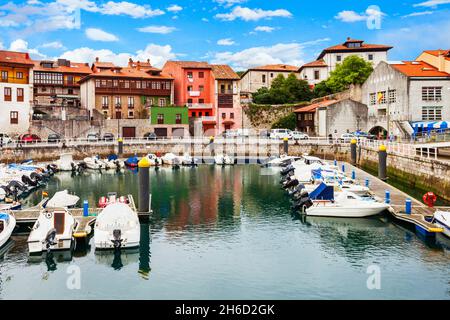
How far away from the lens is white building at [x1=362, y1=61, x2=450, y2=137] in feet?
217

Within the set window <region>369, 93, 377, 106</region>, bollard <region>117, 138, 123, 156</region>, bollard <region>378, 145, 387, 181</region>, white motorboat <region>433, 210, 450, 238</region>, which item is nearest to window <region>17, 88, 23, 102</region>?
bollard <region>117, 138, 123, 156</region>

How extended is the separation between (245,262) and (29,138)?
54.3 metres

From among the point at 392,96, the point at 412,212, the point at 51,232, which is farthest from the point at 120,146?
the point at 412,212

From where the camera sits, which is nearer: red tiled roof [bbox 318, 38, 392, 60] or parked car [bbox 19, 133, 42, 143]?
parked car [bbox 19, 133, 42, 143]

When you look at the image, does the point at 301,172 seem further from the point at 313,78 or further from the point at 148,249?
the point at 313,78

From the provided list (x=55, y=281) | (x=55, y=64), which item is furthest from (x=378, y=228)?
(x=55, y=64)

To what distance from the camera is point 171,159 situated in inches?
2655

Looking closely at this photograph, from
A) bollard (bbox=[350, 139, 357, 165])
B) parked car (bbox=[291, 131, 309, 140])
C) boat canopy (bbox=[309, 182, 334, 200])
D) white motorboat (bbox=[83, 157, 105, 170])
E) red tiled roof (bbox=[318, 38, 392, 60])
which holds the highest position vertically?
red tiled roof (bbox=[318, 38, 392, 60])

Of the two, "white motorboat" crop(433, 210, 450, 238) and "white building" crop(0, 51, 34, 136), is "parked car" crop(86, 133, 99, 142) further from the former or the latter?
"white motorboat" crop(433, 210, 450, 238)

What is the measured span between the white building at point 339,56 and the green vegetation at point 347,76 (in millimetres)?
10649

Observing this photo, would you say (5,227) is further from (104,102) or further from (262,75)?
(262,75)

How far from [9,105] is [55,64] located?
28.6 metres

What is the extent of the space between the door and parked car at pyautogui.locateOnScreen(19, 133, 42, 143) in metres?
13.5

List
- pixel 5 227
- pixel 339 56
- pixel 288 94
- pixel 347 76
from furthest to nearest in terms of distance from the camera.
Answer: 1. pixel 339 56
2. pixel 288 94
3. pixel 347 76
4. pixel 5 227
